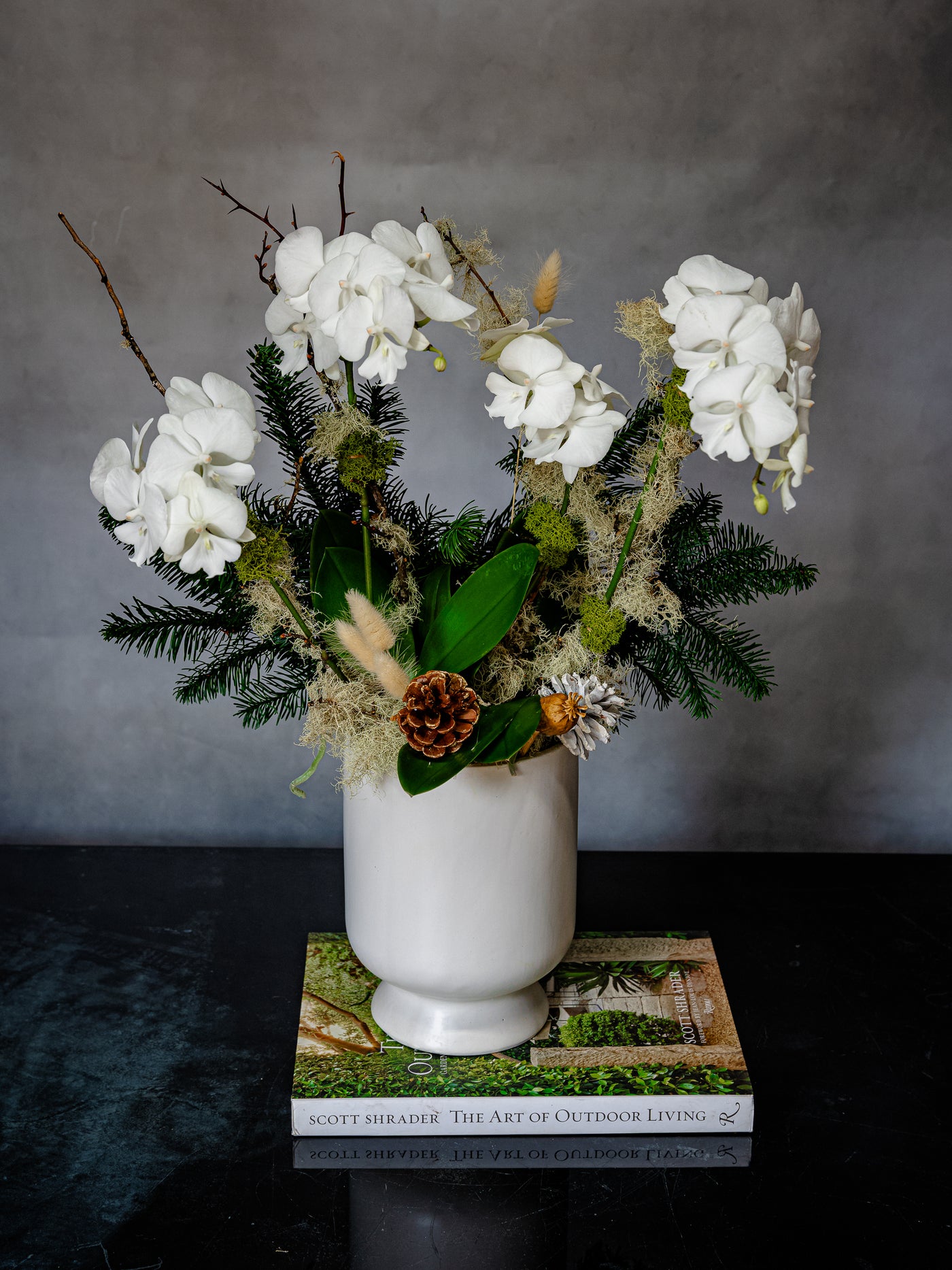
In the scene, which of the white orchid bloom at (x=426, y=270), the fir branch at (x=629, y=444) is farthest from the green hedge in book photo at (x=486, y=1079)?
the white orchid bloom at (x=426, y=270)

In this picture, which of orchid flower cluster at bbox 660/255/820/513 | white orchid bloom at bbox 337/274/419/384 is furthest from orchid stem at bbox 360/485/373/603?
orchid flower cluster at bbox 660/255/820/513

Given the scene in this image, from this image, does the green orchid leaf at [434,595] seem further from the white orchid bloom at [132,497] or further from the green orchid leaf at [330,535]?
the white orchid bloom at [132,497]

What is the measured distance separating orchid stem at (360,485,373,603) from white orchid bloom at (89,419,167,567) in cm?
14

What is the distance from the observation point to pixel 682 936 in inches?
43.1

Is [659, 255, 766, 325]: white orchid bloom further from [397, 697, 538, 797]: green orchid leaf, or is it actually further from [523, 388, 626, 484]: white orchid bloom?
[397, 697, 538, 797]: green orchid leaf

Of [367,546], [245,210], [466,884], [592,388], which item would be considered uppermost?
[245,210]

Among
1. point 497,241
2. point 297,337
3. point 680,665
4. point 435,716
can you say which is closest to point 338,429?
point 297,337

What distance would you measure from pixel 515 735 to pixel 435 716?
0.21 feet

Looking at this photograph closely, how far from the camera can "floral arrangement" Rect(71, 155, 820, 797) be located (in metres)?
0.70

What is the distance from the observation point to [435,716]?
0.77 meters

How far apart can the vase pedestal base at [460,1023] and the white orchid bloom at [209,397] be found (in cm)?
46

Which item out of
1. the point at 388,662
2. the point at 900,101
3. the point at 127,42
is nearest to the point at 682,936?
the point at 388,662

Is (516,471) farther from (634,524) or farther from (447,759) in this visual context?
(447,759)

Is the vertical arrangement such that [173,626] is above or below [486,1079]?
above
